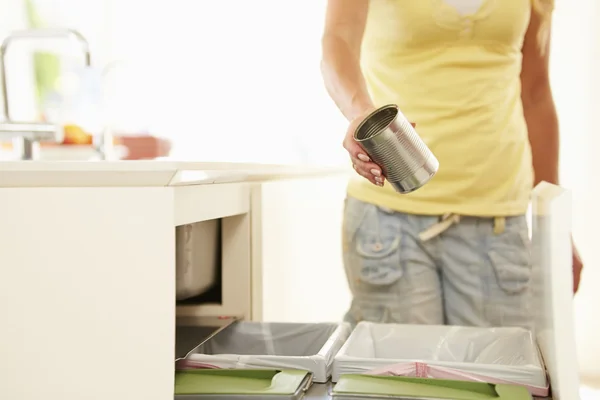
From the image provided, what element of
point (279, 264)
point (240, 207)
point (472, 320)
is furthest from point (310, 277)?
point (240, 207)

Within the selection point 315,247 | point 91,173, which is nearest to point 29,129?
point 91,173

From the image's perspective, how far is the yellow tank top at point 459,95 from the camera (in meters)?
1.21

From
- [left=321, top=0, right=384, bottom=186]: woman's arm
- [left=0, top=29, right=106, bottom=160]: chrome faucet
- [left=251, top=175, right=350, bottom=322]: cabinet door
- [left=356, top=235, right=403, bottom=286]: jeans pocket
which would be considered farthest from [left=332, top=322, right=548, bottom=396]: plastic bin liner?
[left=251, top=175, right=350, bottom=322]: cabinet door

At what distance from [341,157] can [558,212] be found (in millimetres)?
1612

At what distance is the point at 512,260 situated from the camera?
4.14 feet

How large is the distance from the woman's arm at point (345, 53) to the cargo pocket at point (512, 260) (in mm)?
370

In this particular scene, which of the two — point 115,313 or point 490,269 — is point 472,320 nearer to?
point 490,269

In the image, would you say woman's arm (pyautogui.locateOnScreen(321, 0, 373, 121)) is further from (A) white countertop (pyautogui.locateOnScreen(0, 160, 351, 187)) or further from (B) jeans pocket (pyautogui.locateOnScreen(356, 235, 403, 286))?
(A) white countertop (pyautogui.locateOnScreen(0, 160, 351, 187))

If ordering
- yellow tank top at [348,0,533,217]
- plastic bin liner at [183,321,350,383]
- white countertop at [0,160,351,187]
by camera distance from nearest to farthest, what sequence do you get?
white countertop at [0,160,351,187] < plastic bin liner at [183,321,350,383] < yellow tank top at [348,0,533,217]

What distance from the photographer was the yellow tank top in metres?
1.21

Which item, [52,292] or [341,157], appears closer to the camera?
[52,292]

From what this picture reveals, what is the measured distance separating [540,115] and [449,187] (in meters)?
0.28

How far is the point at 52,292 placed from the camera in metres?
0.67

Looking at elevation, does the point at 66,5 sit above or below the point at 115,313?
above
